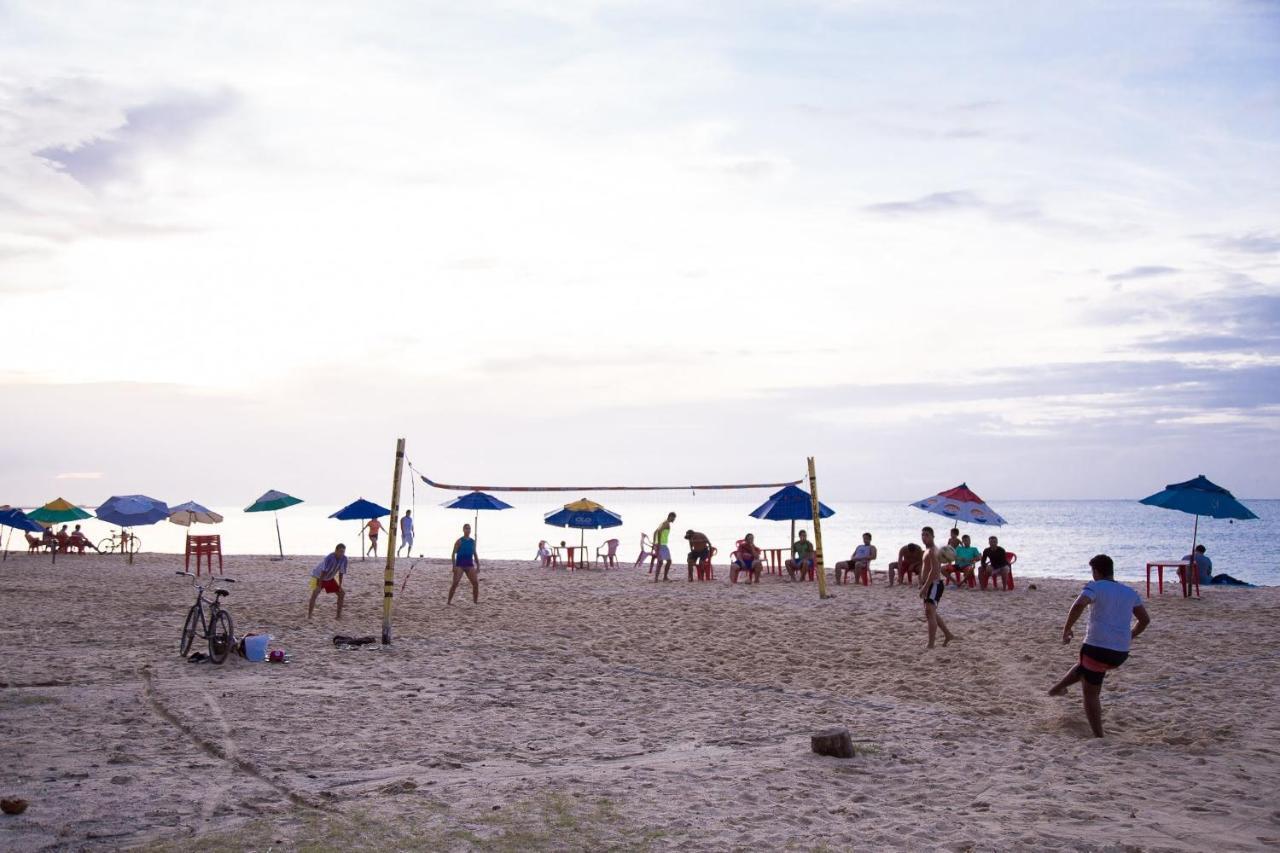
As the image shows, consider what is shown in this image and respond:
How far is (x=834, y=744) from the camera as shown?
704 cm

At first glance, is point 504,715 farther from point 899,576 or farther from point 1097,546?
point 1097,546

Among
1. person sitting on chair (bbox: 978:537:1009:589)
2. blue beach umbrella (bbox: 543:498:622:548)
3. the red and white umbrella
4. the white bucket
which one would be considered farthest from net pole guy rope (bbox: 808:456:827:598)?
the white bucket

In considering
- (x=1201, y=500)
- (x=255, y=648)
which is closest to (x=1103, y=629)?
(x=255, y=648)

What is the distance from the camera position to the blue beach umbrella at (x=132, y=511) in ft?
75.6

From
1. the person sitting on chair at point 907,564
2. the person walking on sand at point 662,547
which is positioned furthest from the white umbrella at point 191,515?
the person sitting on chair at point 907,564

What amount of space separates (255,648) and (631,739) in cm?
497

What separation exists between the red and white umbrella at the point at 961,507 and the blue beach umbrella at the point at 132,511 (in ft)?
56.1

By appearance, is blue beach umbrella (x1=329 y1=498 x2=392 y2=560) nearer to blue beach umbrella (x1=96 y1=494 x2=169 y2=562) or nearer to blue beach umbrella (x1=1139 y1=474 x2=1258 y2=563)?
blue beach umbrella (x1=96 y1=494 x2=169 y2=562)

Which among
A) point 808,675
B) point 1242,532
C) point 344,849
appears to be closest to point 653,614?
point 808,675

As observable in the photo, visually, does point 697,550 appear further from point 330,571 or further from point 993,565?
point 330,571

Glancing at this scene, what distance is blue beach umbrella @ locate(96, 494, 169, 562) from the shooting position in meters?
23.0

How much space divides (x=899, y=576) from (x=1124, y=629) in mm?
13654

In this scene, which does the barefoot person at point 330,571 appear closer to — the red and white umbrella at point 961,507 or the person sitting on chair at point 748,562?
the person sitting on chair at point 748,562

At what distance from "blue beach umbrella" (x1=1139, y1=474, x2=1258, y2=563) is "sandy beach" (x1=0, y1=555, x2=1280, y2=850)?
154 inches
